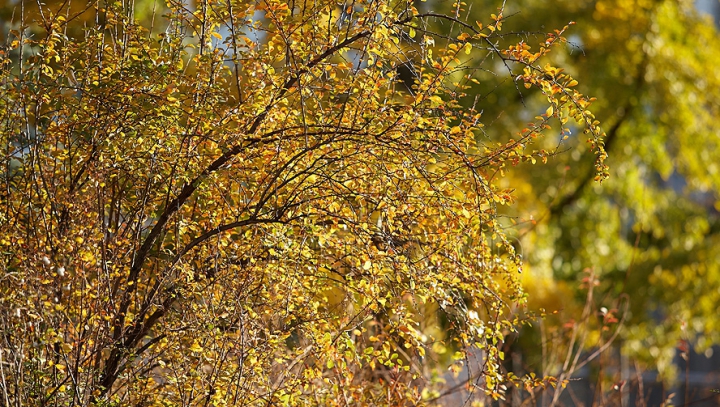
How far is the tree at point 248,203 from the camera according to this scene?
3330 millimetres

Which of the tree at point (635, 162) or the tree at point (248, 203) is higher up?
the tree at point (635, 162)

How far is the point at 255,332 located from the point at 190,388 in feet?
1.18

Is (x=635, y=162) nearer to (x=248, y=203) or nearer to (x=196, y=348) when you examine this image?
(x=248, y=203)

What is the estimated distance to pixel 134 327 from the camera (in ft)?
11.9

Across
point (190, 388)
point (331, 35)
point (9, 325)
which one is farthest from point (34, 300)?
point (331, 35)

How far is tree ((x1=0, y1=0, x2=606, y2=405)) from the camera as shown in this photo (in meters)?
3.33

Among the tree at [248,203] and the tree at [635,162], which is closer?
the tree at [248,203]

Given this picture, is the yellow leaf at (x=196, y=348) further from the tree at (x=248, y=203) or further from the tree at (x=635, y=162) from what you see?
the tree at (x=635, y=162)

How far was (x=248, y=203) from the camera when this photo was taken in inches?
137

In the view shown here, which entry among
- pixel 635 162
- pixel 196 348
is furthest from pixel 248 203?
pixel 635 162

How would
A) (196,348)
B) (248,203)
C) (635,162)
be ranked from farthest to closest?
(635,162) < (248,203) < (196,348)

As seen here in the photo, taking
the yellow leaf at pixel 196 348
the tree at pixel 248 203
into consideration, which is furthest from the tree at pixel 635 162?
the yellow leaf at pixel 196 348

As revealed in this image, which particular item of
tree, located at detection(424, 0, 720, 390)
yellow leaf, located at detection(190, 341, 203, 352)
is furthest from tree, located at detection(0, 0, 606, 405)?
tree, located at detection(424, 0, 720, 390)

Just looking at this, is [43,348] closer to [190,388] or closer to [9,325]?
[9,325]
